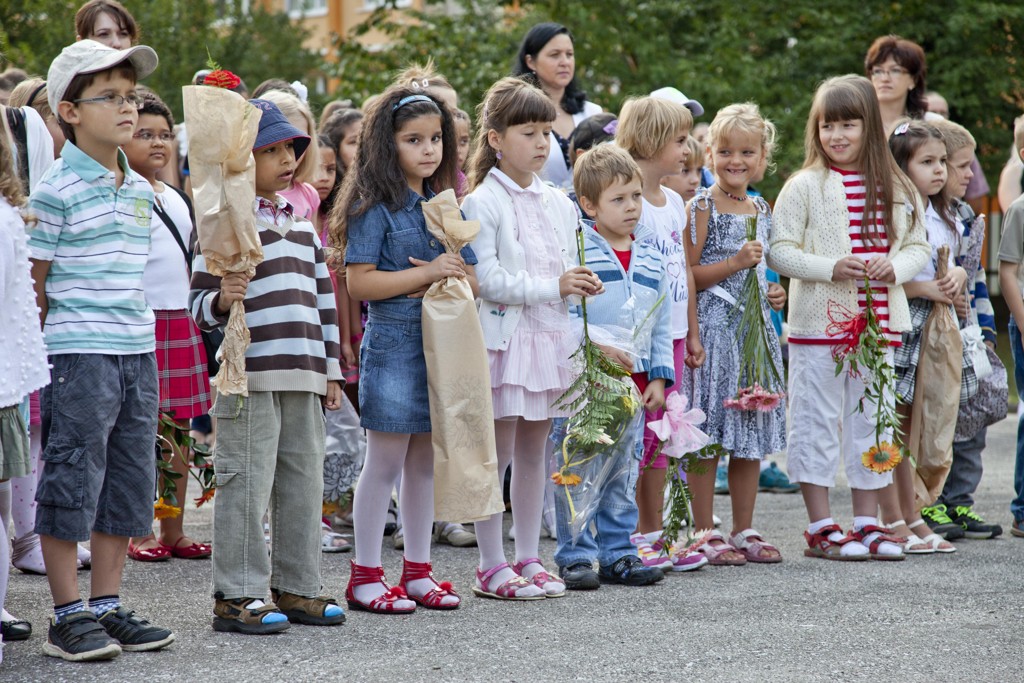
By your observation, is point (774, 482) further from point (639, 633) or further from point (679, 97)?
point (639, 633)

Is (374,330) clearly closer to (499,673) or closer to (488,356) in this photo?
(488,356)

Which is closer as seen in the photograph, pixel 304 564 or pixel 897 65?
pixel 304 564

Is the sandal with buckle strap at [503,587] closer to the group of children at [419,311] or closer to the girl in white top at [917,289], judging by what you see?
the group of children at [419,311]

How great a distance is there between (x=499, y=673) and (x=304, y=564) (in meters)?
1.07

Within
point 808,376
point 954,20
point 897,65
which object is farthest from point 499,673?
point 954,20

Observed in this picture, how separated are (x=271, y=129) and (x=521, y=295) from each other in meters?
1.14

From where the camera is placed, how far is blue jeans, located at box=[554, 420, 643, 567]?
5.54 metres

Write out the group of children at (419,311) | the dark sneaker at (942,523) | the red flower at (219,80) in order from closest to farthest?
the group of children at (419,311)
the red flower at (219,80)
the dark sneaker at (942,523)

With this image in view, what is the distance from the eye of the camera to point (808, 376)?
6.25 metres

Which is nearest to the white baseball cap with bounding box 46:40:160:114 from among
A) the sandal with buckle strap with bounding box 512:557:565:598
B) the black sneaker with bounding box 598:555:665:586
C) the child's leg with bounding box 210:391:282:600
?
the child's leg with bounding box 210:391:282:600

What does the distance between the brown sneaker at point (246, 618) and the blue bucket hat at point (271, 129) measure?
164cm

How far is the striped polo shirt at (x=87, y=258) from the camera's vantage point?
167 inches

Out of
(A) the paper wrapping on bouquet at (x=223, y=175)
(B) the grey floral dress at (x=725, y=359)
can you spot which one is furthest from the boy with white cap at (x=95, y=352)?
(B) the grey floral dress at (x=725, y=359)

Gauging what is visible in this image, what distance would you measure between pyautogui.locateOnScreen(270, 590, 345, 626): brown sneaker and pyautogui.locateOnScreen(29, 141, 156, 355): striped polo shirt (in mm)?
1100
